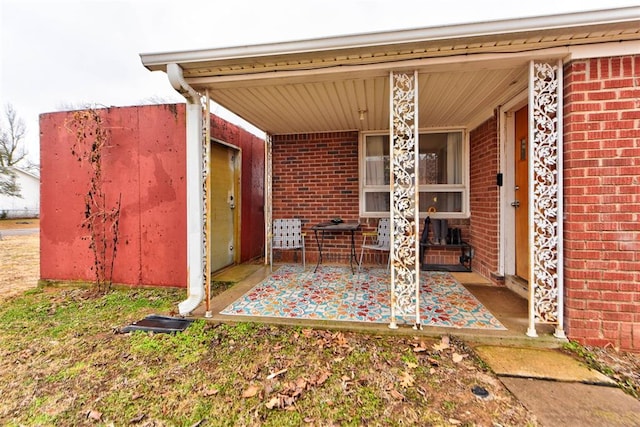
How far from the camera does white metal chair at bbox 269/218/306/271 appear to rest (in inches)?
178

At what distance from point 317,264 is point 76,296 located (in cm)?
349

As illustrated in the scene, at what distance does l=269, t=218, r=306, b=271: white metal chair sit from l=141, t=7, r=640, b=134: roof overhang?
196 cm

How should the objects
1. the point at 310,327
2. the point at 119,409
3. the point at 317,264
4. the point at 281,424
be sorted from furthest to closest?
the point at 317,264, the point at 310,327, the point at 119,409, the point at 281,424

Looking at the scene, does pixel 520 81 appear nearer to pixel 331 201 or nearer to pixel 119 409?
pixel 331 201

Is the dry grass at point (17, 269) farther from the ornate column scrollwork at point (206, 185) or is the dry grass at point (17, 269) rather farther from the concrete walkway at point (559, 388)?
the concrete walkway at point (559, 388)

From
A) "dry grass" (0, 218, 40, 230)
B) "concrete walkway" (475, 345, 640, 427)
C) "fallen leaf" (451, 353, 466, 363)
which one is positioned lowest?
"concrete walkway" (475, 345, 640, 427)

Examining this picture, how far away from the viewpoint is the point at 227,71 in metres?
2.60

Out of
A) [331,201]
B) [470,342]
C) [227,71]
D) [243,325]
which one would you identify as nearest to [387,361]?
[470,342]

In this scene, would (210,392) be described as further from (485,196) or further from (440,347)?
(485,196)

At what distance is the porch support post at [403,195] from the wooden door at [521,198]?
176 centimetres

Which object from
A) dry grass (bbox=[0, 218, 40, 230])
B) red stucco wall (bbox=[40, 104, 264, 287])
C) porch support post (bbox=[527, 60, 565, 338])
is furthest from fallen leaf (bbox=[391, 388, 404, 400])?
dry grass (bbox=[0, 218, 40, 230])

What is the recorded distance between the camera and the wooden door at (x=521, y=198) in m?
3.23

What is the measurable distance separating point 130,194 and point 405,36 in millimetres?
4009

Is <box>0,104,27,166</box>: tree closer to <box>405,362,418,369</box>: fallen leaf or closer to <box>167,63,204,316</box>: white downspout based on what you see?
<box>167,63,204,316</box>: white downspout
